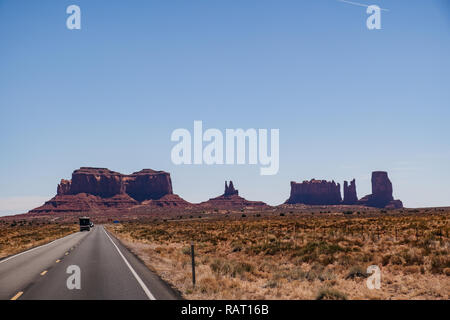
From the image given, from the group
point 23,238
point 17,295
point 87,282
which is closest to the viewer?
point 17,295

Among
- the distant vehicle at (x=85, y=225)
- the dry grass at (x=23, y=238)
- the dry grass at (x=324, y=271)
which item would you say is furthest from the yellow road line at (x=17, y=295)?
the distant vehicle at (x=85, y=225)

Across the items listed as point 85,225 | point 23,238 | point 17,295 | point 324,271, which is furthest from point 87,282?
point 85,225

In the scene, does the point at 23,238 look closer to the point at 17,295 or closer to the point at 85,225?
the point at 85,225

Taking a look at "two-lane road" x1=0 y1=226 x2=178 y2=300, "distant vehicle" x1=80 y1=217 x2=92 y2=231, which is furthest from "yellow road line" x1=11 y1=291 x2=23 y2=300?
"distant vehicle" x1=80 y1=217 x2=92 y2=231

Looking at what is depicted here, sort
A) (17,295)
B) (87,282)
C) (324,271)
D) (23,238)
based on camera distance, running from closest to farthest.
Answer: (17,295)
(87,282)
(324,271)
(23,238)

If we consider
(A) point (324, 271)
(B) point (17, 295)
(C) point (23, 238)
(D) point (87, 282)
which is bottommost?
(C) point (23, 238)

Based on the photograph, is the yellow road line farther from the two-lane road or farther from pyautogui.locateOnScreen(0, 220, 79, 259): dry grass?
pyautogui.locateOnScreen(0, 220, 79, 259): dry grass

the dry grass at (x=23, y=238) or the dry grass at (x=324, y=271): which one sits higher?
the dry grass at (x=324, y=271)

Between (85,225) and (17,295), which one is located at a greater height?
(17,295)

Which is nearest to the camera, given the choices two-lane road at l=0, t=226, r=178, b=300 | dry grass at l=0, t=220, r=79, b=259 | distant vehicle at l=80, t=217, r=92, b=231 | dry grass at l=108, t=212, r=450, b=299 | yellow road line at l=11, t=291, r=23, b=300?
yellow road line at l=11, t=291, r=23, b=300

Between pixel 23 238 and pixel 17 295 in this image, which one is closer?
pixel 17 295

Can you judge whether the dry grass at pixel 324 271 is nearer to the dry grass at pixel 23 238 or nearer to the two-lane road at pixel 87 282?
the two-lane road at pixel 87 282
